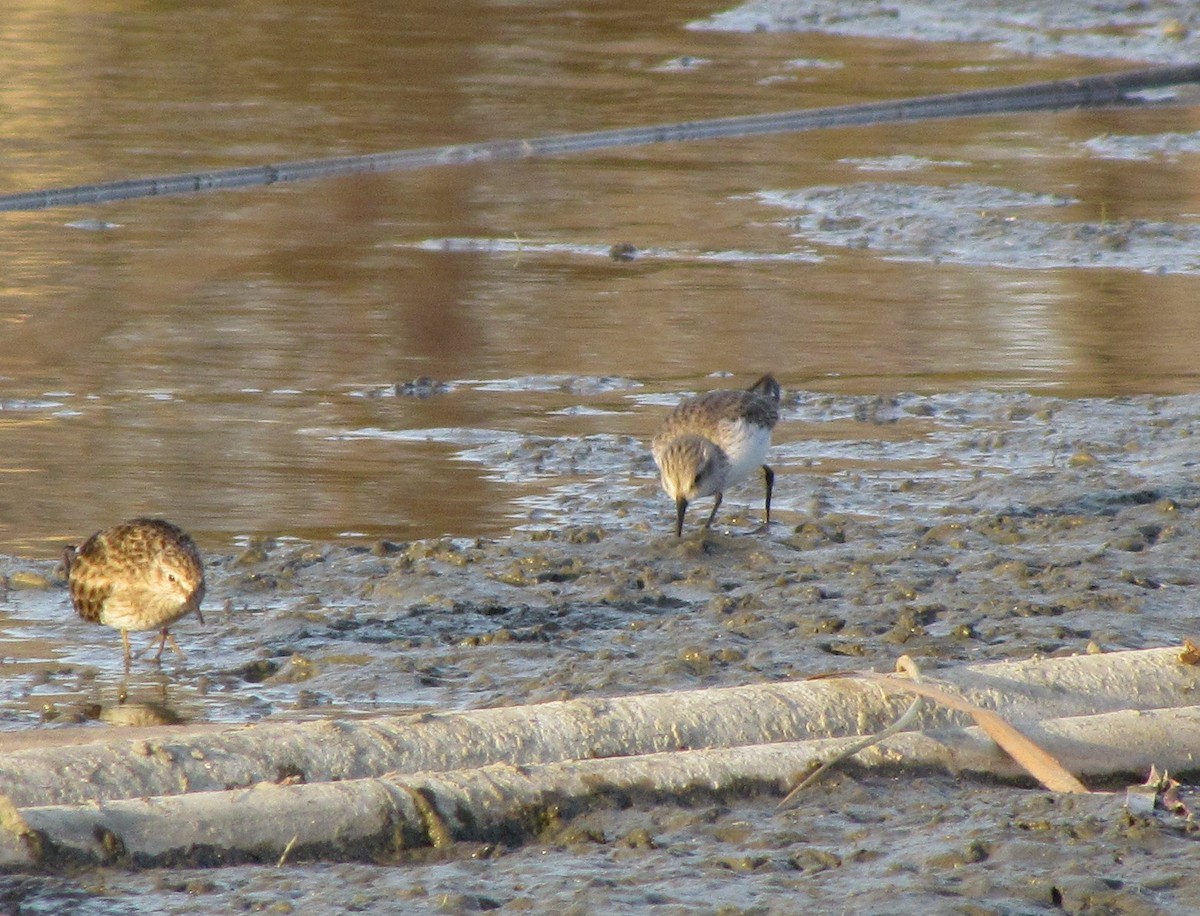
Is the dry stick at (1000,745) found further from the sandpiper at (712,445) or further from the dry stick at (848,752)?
the sandpiper at (712,445)

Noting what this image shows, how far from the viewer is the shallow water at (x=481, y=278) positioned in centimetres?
→ 724

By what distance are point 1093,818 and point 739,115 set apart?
10.8 meters

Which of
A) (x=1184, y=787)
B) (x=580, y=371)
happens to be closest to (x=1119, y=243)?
(x=580, y=371)

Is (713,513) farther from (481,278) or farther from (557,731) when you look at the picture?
(481,278)

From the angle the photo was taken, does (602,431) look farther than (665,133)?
No

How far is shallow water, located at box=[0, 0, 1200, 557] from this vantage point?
724 cm

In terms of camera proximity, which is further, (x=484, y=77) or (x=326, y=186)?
(x=484, y=77)

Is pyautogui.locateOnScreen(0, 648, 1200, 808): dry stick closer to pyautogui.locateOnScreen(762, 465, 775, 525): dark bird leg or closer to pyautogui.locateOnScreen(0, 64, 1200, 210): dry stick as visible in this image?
pyautogui.locateOnScreen(762, 465, 775, 525): dark bird leg

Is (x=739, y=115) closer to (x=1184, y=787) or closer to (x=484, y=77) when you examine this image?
(x=484, y=77)

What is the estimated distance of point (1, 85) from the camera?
15523 mm

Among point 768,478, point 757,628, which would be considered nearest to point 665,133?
point 768,478

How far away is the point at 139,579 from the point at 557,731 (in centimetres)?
144

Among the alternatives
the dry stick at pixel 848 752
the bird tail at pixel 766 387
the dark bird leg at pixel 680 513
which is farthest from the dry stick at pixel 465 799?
the bird tail at pixel 766 387

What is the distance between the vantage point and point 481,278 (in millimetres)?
10078
